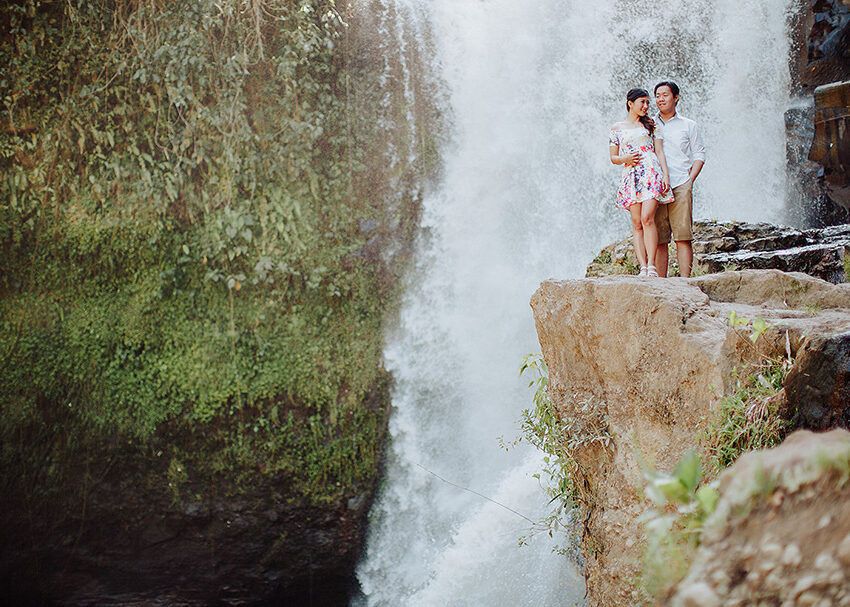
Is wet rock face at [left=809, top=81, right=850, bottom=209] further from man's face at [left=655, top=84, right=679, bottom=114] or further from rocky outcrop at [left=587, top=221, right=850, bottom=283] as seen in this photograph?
man's face at [left=655, top=84, right=679, bottom=114]

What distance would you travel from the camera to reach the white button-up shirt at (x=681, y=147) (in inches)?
177

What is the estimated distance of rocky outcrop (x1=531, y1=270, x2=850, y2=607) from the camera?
2662 millimetres

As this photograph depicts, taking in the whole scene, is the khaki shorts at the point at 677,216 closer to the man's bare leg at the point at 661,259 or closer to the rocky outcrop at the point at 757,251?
the man's bare leg at the point at 661,259

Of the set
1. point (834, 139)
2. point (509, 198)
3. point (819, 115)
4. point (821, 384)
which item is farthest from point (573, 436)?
point (819, 115)

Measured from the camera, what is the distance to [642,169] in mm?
4434

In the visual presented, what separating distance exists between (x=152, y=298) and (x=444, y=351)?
322 centimetres

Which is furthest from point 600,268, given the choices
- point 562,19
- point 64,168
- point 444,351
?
point 64,168

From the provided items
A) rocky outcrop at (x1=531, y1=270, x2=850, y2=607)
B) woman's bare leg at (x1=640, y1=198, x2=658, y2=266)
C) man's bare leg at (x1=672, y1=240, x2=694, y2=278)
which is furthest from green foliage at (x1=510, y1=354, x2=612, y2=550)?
man's bare leg at (x1=672, y1=240, x2=694, y2=278)

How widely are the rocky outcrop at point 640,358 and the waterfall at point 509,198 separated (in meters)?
3.19

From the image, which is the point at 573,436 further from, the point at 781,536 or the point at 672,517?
the point at 781,536

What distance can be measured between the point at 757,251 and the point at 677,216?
5.75ft

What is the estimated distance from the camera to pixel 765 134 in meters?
9.09

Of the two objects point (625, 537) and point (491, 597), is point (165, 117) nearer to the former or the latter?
point (491, 597)

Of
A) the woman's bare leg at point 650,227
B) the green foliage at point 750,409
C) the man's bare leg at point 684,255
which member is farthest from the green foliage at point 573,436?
the man's bare leg at point 684,255
